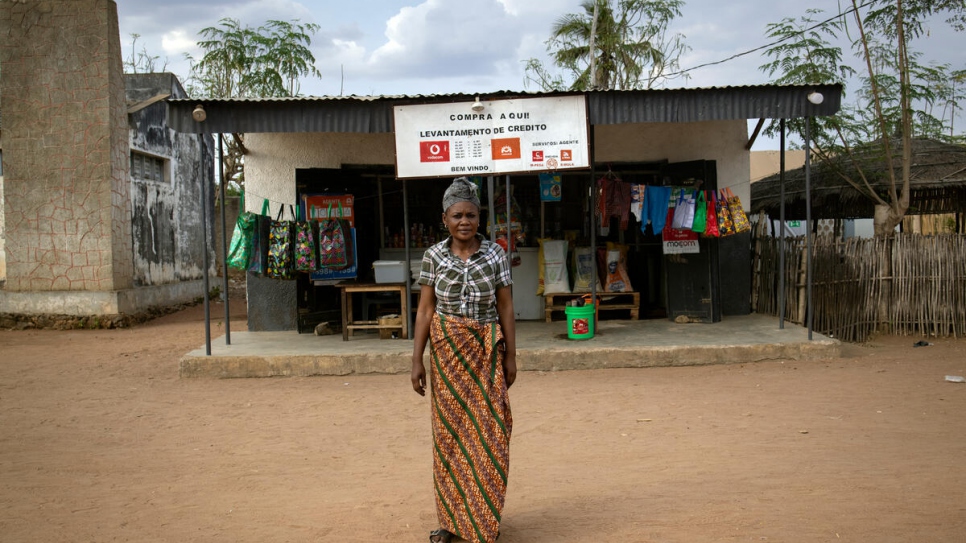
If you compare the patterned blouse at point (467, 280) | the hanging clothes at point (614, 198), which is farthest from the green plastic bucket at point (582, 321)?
the patterned blouse at point (467, 280)

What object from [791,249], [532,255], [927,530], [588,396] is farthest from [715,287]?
[927,530]

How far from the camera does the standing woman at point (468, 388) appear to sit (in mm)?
3479

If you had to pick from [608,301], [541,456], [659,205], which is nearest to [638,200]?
[659,205]

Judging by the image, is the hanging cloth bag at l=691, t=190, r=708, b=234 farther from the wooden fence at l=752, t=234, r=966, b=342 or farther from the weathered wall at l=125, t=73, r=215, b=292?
the weathered wall at l=125, t=73, r=215, b=292

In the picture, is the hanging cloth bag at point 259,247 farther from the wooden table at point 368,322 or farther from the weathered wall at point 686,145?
the weathered wall at point 686,145

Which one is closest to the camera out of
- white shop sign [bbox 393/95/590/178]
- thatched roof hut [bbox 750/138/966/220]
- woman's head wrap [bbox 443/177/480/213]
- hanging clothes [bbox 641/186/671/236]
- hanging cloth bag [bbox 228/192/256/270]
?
woman's head wrap [bbox 443/177/480/213]

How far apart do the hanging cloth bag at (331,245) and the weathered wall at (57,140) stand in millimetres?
5473

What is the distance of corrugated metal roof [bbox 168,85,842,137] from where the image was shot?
7848 mm

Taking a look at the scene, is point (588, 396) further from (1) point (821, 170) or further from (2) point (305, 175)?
(1) point (821, 170)

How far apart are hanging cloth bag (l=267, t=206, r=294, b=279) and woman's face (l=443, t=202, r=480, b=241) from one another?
5.38 m

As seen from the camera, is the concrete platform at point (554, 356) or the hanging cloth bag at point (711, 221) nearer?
the concrete platform at point (554, 356)

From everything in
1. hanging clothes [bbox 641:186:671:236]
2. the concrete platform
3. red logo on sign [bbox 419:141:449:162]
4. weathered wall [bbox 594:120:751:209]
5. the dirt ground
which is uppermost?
weathered wall [bbox 594:120:751:209]

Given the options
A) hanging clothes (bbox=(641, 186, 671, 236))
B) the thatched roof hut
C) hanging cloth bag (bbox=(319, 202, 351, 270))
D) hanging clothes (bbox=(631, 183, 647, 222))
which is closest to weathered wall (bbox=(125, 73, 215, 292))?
hanging cloth bag (bbox=(319, 202, 351, 270))

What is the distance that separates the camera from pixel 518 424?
591 cm
